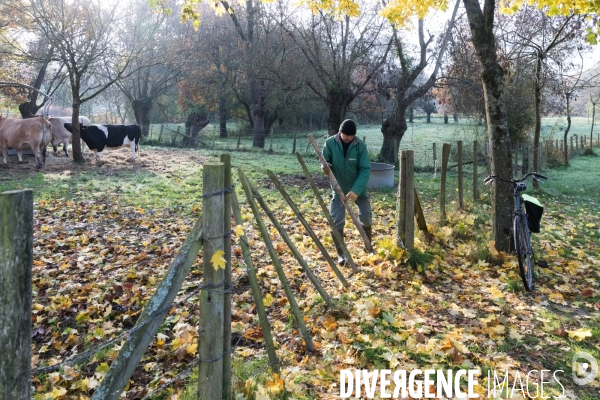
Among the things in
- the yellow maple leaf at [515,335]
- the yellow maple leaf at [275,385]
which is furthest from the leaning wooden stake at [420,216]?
the yellow maple leaf at [275,385]

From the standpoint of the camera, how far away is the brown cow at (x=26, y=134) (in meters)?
14.6

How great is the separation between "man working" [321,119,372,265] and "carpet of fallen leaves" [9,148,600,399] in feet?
2.50

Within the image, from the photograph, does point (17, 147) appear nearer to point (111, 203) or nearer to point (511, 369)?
point (111, 203)

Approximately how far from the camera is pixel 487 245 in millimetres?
6547

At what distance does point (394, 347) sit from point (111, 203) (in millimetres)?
7731

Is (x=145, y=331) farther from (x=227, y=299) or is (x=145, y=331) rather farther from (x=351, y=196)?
(x=351, y=196)

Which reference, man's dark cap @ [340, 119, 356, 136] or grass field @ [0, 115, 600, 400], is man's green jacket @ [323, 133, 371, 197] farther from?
grass field @ [0, 115, 600, 400]

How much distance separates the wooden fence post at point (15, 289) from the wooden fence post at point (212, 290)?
958 mm

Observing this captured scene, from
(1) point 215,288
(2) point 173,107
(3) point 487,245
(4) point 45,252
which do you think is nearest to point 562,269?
(3) point 487,245

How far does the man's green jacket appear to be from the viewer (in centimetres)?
618

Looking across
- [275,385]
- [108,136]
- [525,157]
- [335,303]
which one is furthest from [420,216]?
[108,136]

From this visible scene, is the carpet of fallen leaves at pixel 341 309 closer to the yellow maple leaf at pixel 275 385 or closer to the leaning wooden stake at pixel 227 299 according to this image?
the yellow maple leaf at pixel 275 385

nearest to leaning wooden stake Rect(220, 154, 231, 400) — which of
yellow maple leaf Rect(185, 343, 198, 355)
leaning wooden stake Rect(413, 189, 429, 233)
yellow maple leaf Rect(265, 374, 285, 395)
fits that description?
yellow maple leaf Rect(265, 374, 285, 395)

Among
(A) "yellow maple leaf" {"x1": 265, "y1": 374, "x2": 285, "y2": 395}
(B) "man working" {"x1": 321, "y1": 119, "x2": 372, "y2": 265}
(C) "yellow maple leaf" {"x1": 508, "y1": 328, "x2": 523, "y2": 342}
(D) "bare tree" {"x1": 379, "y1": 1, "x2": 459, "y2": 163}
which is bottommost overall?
(A) "yellow maple leaf" {"x1": 265, "y1": 374, "x2": 285, "y2": 395}
